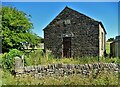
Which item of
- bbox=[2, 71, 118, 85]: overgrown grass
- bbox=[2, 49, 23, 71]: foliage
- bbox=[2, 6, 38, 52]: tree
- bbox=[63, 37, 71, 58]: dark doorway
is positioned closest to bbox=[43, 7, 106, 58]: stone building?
bbox=[63, 37, 71, 58]: dark doorway

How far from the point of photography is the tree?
64.6 ft

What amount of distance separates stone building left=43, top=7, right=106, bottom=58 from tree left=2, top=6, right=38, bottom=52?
8.24 feet

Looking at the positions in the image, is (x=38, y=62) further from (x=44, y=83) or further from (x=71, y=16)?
(x=71, y=16)

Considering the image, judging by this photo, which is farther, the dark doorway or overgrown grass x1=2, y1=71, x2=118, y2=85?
→ the dark doorway

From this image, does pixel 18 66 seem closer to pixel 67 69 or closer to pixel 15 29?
pixel 67 69

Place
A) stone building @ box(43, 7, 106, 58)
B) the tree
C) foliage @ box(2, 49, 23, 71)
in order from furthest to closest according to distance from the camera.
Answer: stone building @ box(43, 7, 106, 58), the tree, foliage @ box(2, 49, 23, 71)

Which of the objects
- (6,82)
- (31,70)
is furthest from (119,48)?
(6,82)

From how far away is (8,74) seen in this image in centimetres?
1134

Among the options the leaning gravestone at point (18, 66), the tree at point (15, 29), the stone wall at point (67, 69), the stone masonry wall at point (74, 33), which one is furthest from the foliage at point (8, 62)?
the stone masonry wall at point (74, 33)

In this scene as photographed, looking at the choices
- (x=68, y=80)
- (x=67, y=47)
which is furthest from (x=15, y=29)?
(x=68, y=80)

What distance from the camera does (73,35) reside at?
880 inches

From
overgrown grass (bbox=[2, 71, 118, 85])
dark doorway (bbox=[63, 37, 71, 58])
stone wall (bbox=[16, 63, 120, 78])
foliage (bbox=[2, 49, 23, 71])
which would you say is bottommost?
overgrown grass (bbox=[2, 71, 118, 85])

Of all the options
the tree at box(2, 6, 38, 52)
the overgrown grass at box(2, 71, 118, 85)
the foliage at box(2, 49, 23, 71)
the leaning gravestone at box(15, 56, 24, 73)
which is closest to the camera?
the overgrown grass at box(2, 71, 118, 85)

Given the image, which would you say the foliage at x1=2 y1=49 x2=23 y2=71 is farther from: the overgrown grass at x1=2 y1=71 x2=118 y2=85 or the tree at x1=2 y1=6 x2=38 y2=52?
the tree at x1=2 y1=6 x2=38 y2=52
